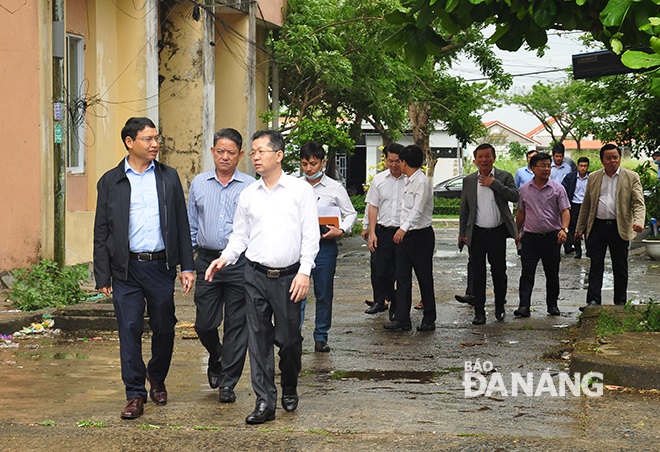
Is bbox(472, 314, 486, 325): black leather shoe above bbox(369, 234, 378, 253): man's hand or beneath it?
beneath

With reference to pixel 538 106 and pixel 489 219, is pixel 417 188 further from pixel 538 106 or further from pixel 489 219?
pixel 538 106

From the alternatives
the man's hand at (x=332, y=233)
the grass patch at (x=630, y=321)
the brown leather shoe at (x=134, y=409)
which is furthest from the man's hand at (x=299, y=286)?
the grass patch at (x=630, y=321)

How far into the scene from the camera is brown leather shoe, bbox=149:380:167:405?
772 centimetres

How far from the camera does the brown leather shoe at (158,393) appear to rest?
7.72m

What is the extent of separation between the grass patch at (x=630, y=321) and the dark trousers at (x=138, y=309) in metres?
3.89

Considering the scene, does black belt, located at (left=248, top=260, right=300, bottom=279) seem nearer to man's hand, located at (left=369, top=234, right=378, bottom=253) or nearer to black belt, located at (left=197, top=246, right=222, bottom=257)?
black belt, located at (left=197, top=246, right=222, bottom=257)

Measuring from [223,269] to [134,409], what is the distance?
1248mm

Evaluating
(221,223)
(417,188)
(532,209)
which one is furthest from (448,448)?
(532,209)

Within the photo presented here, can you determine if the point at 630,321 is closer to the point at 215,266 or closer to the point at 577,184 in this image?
the point at 215,266

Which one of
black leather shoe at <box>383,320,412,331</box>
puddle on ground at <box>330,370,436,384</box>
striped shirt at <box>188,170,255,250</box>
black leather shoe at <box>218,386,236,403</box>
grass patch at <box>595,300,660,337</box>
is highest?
striped shirt at <box>188,170,255,250</box>

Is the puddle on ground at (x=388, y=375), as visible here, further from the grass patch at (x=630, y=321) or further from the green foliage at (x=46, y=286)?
the green foliage at (x=46, y=286)

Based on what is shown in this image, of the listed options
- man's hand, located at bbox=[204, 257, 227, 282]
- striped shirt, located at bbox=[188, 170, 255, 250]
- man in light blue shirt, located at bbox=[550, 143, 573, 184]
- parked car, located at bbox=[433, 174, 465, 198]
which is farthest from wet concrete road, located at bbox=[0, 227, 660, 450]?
parked car, located at bbox=[433, 174, 465, 198]

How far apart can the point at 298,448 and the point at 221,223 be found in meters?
2.23

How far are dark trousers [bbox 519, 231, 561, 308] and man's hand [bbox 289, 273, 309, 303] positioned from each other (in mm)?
6009
